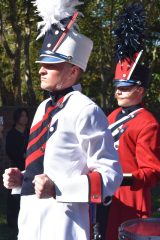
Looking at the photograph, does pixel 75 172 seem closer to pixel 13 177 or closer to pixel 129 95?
pixel 13 177

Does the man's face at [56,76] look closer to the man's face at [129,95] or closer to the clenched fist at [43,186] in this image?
the clenched fist at [43,186]

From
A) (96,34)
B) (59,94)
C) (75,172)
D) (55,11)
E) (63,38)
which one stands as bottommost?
(96,34)

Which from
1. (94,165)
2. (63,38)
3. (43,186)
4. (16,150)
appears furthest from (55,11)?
(16,150)

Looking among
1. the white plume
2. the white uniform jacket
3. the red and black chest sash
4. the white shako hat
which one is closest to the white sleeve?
the white uniform jacket

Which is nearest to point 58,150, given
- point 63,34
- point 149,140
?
point 63,34

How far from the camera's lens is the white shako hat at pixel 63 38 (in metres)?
3.24

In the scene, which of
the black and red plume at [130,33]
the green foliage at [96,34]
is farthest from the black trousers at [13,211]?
the green foliage at [96,34]

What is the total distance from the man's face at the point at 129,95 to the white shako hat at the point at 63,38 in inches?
40.1

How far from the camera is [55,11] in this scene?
3.24 metres

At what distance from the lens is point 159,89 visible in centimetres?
2162

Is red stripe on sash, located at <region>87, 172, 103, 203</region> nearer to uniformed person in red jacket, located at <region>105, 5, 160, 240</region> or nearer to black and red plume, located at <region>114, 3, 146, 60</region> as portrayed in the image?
uniformed person in red jacket, located at <region>105, 5, 160, 240</region>

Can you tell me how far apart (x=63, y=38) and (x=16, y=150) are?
5.78 m

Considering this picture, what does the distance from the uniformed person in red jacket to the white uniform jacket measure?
29.9 inches

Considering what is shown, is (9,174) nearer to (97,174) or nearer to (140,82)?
(97,174)
